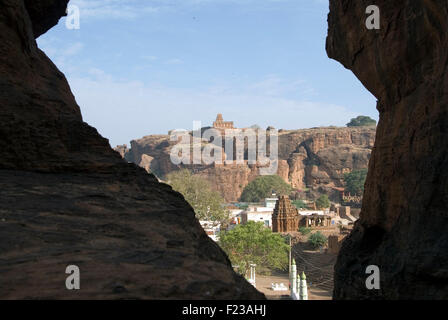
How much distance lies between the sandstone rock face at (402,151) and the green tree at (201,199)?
41327 millimetres

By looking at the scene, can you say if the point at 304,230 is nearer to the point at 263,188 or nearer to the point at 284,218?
the point at 284,218

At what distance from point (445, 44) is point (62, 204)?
5011 mm

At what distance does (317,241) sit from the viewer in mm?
40750

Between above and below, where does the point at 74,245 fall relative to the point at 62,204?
below

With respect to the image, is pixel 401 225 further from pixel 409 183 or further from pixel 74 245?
pixel 74 245

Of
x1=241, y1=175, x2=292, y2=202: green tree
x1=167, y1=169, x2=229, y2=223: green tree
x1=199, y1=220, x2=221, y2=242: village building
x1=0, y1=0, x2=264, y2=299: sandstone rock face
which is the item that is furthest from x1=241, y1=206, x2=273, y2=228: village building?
x1=0, y1=0, x2=264, y2=299: sandstone rock face

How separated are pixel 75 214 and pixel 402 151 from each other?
15.9 ft

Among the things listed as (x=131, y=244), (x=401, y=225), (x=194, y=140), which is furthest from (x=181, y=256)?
(x=194, y=140)

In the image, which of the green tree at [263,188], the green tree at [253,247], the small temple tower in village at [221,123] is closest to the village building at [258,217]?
the green tree at [253,247]

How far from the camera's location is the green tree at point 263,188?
82.4m

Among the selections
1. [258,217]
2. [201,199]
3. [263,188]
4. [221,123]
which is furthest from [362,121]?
[201,199]

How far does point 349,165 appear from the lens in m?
86.6

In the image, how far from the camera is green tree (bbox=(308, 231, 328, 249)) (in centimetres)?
4056

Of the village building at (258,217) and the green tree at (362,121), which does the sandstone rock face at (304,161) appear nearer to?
the village building at (258,217)
